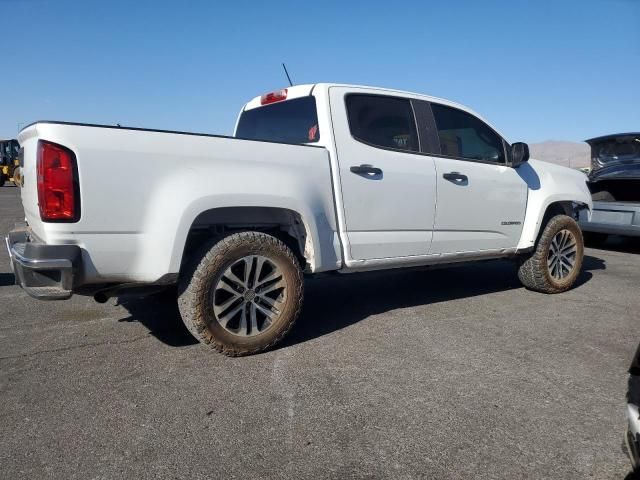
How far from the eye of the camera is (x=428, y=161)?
4.20 metres

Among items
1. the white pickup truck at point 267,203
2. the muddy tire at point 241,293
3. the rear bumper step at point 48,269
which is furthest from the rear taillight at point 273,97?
the rear bumper step at point 48,269

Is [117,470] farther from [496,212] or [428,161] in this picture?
[496,212]

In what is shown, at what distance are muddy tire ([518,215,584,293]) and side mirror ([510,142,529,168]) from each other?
82 centimetres

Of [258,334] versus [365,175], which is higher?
[365,175]

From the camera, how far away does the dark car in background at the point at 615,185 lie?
25.1ft

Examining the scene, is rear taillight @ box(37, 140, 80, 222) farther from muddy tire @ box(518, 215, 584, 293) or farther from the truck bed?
muddy tire @ box(518, 215, 584, 293)

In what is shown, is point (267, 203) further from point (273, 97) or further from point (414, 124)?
point (414, 124)

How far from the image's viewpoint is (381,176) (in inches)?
151

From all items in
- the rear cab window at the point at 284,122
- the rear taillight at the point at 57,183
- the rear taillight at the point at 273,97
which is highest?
the rear taillight at the point at 273,97

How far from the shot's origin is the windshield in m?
8.00

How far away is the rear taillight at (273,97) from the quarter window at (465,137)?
1352 millimetres

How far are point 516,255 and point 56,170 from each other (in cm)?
430

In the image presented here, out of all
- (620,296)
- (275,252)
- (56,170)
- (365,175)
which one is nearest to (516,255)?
(620,296)

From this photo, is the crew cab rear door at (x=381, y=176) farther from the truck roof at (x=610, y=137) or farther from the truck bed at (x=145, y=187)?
the truck roof at (x=610, y=137)
